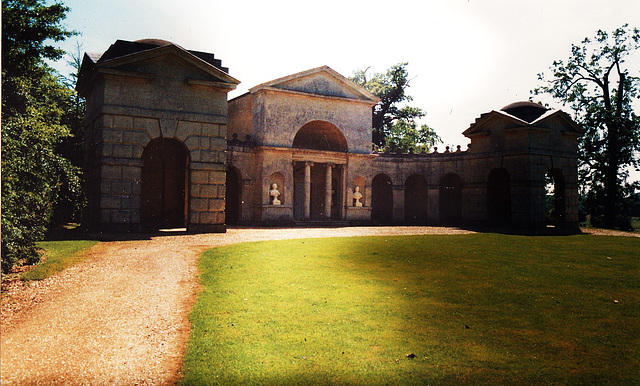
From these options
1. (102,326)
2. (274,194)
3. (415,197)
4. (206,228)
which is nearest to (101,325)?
(102,326)

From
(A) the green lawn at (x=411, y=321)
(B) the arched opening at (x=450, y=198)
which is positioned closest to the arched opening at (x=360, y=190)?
(B) the arched opening at (x=450, y=198)

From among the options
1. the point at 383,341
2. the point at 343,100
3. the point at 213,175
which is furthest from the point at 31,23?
the point at 343,100

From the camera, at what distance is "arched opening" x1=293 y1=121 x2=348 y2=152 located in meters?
35.4

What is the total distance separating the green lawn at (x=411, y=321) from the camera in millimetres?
6270

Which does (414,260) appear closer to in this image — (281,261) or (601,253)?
(281,261)

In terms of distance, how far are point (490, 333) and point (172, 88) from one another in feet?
63.1

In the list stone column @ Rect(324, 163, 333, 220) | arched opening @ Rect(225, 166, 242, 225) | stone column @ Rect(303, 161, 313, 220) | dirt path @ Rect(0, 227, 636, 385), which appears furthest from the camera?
stone column @ Rect(324, 163, 333, 220)

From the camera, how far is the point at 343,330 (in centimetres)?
768

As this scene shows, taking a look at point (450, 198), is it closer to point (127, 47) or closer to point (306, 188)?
point (306, 188)

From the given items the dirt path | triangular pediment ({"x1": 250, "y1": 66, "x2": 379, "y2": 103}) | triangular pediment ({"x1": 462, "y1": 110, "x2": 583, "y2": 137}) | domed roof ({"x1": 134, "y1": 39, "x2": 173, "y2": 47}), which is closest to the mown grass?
the dirt path

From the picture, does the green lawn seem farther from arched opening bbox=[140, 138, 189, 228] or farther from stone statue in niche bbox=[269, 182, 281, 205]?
stone statue in niche bbox=[269, 182, 281, 205]

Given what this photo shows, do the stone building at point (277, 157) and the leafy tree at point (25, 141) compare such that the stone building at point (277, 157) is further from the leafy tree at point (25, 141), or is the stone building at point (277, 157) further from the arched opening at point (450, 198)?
the leafy tree at point (25, 141)

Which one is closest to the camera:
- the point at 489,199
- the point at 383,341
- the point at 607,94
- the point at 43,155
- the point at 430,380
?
the point at 430,380

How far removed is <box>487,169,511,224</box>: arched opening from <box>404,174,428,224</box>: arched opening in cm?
638
